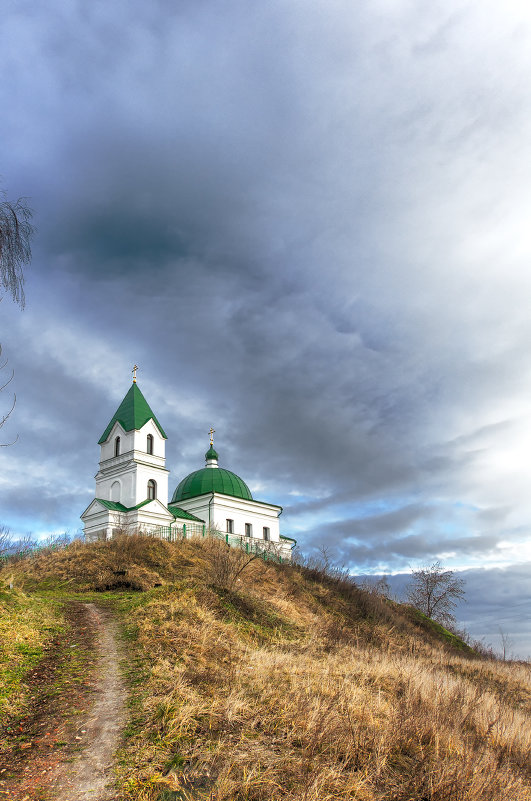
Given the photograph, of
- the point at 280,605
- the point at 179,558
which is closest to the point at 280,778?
the point at 280,605

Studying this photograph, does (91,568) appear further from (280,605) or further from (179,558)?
(280,605)

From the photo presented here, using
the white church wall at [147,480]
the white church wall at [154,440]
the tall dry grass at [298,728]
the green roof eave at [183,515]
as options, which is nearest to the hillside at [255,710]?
the tall dry grass at [298,728]

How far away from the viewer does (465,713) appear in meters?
9.13

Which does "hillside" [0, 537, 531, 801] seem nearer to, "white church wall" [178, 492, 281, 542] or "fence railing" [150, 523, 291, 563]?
"fence railing" [150, 523, 291, 563]

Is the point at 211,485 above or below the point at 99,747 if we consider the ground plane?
above

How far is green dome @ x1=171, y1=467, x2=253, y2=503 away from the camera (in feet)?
139

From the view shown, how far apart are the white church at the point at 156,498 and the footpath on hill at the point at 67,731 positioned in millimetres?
21380

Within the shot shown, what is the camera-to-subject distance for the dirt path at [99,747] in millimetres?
5367

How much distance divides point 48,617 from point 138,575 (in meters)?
7.36

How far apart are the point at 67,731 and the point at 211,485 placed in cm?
3576

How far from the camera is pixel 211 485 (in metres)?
42.3

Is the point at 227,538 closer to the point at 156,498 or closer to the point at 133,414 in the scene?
the point at 156,498

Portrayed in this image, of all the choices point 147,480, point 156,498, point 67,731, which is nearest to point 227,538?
point 156,498

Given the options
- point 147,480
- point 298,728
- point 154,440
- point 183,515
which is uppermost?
point 154,440
